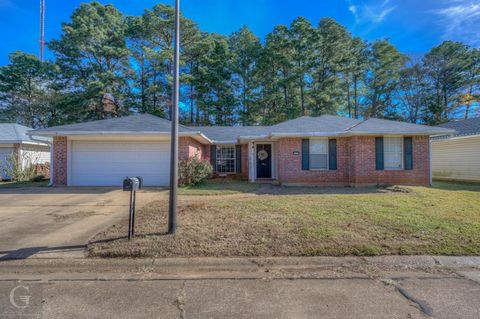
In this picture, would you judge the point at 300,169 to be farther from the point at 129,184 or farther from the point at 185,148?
the point at 129,184

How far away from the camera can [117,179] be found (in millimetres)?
12000

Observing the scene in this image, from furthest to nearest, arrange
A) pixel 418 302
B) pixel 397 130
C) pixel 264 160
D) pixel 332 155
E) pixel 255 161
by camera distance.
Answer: pixel 264 160, pixel 255 161, pixel 332 155, pixel 397 130, pixel 418 302

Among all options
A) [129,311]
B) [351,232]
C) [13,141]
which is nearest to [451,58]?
[351,232]

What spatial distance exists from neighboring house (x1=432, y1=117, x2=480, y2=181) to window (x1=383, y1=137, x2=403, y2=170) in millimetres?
4856

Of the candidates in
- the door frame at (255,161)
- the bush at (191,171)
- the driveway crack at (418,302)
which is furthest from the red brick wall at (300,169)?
the driveway crack at (418,302)

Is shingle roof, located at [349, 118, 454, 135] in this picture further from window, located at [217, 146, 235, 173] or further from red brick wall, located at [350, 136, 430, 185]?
window, located at [217, 146, 235, 173]

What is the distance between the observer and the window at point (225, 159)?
15.8 metres

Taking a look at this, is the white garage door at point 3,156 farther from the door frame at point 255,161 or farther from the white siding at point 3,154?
the door frame at point 255,161

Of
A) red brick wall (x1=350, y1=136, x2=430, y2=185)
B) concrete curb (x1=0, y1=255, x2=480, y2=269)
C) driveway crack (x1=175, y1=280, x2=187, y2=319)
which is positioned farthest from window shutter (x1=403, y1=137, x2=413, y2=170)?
driveway crack (x1=175, y1=280, x2=187, y2=319)

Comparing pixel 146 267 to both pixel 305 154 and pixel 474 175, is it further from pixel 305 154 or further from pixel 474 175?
pixel 474 175

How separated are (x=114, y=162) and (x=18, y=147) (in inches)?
335

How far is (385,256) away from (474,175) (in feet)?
46.1

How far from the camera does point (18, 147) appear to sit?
1548 centimetres

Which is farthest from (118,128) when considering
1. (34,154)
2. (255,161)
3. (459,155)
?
(459,155)
